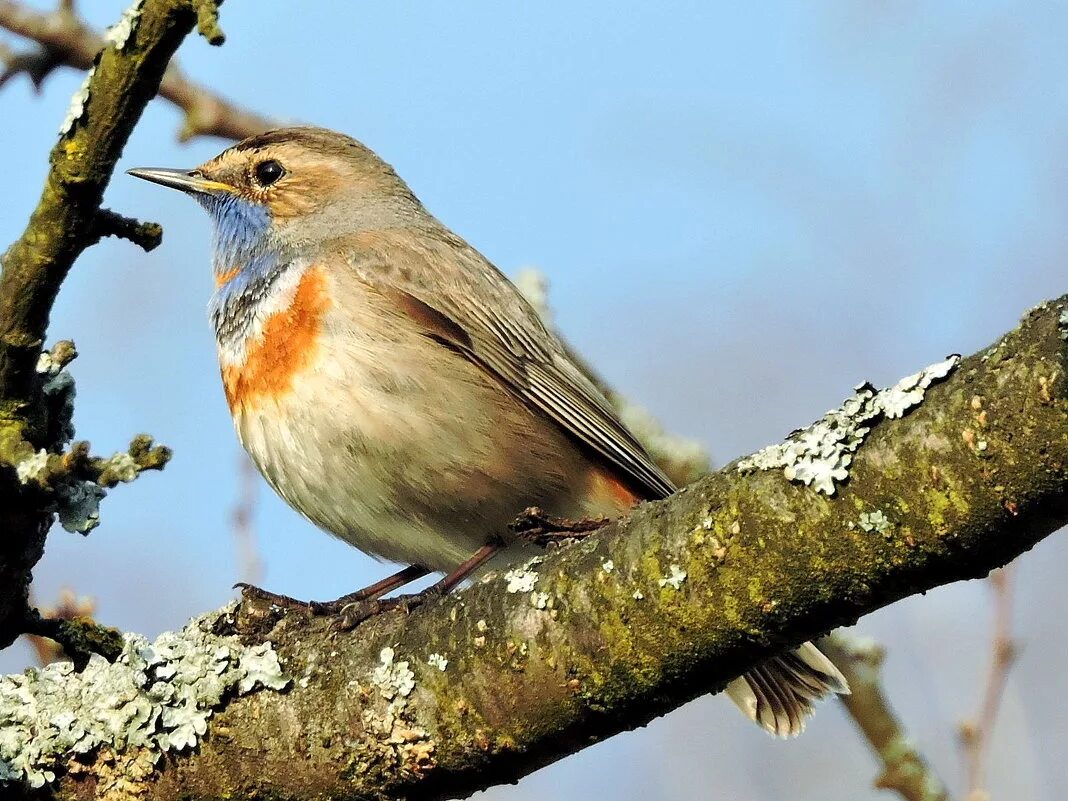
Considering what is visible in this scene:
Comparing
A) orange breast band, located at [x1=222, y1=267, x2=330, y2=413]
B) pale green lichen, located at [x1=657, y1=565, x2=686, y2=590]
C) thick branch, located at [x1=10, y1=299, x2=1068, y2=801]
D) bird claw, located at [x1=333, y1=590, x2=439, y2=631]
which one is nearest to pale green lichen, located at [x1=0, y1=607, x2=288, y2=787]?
thick branch, located at [x1=10, y1=299, x2=1068, y2=801]

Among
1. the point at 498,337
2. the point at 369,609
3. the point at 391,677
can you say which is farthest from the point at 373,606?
the point at 498,337

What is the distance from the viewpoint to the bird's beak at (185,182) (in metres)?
6.34

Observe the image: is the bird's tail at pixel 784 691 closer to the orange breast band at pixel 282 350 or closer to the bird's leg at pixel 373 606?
the bird's leg at pixel 373 606

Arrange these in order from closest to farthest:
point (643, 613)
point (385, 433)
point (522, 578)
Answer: point (643, 613) < point (522, 578) < point (385, 433)

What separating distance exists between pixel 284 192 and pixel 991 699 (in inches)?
152

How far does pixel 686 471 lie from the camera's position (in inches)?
250

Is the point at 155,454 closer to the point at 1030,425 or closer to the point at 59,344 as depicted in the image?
the point at 59,344

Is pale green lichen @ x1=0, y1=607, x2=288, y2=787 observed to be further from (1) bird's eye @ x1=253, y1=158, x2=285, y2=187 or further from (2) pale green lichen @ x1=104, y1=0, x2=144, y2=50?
(1) bird's eye @ x1=253, y1=158, x2=285, y2=187

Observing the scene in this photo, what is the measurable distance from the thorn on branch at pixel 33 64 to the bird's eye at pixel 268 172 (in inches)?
52.8

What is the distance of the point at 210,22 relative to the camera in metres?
2.77

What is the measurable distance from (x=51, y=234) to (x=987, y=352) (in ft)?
6.88

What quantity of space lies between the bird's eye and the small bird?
1.02 ft

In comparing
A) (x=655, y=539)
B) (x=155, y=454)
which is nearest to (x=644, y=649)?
(x=655, y=539)

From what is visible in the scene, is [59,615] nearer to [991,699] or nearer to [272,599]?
[272,599]
